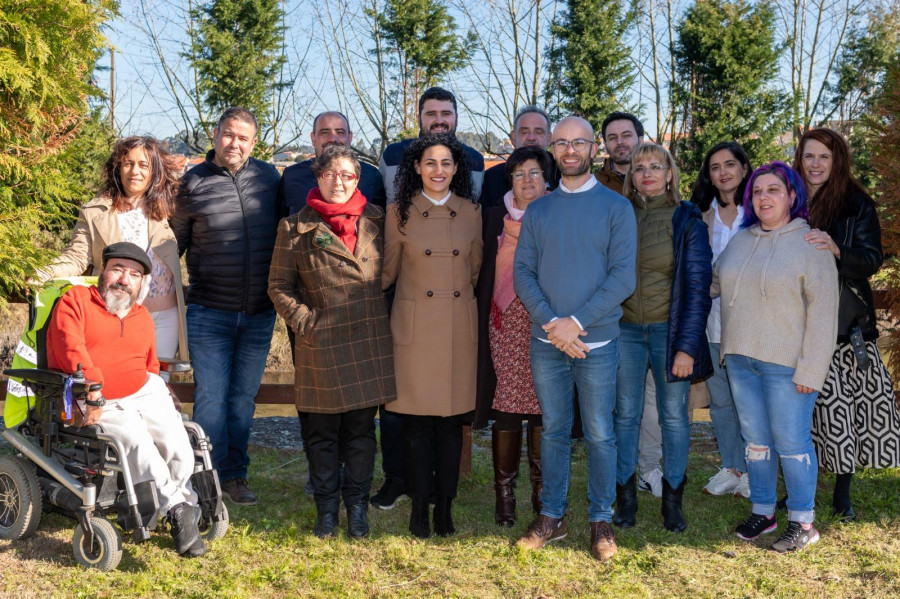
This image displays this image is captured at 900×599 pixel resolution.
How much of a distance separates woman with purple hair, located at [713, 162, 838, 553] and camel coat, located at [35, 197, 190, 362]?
314cm

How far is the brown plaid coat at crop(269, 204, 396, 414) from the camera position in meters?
4.25

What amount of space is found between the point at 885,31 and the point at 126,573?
1010 inches

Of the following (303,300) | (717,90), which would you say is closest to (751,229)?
(303,300)

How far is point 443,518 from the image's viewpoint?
4.45 m

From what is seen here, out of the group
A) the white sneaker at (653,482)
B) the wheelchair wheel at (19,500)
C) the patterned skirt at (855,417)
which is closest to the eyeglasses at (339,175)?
the wheelchair wheel at (19,500)

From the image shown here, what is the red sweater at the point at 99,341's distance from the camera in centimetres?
395

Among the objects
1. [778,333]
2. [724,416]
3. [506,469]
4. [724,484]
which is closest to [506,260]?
[506,469]

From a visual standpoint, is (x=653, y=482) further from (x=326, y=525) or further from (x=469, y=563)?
(x=326, y=525)

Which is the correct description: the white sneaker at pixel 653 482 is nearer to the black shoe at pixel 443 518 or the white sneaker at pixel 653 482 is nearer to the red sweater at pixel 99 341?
the black shoe at pixel 443 518

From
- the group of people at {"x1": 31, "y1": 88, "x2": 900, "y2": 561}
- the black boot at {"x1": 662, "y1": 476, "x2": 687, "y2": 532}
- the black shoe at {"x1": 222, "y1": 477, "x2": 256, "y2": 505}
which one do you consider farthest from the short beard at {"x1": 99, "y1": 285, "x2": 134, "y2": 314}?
the black boot at {"x1": 662, "y1": 476, "x2": 687, "y2": 532}

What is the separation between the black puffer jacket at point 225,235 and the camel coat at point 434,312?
95 cm

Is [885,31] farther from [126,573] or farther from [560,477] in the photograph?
[126,573]

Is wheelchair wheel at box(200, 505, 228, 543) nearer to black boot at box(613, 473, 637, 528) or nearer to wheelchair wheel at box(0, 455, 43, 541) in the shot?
wheelchair wheel at box(0, 455, 43, 541)

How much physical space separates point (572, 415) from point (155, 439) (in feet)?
7.19
